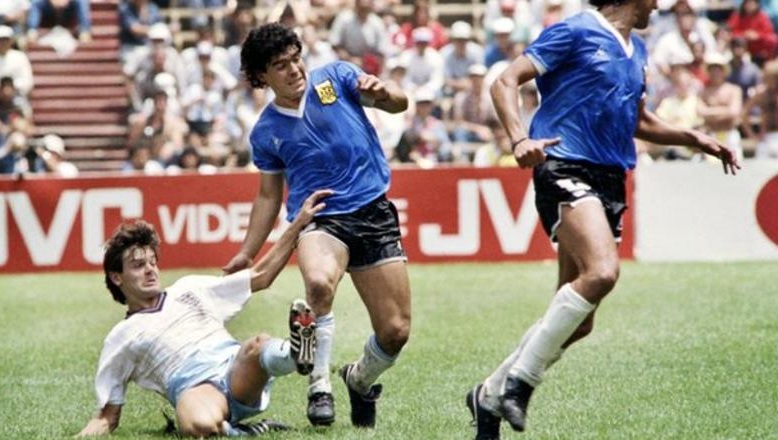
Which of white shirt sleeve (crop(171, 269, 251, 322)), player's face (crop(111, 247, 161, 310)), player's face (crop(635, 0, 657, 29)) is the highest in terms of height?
player's face (crop(635, 0, 657, 29))

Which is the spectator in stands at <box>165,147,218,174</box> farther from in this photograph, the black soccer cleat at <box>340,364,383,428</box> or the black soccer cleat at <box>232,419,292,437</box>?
the black soccer cleat at <box>232,419,292,437</box>

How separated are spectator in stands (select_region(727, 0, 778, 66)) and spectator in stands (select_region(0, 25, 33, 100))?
9460 mm

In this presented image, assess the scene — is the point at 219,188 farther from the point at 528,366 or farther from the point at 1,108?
the point at 528,366

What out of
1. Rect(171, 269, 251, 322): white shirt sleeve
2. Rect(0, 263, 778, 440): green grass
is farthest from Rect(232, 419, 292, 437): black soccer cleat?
Rect(171, 269, 251, 322): white shirt sleeve

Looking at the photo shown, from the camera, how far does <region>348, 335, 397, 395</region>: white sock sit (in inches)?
377

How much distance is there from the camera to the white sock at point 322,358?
9.20 meters

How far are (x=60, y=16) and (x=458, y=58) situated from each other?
19.5ft

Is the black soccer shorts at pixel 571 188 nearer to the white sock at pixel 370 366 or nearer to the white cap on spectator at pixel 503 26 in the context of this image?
the white sock at pixel 370 366

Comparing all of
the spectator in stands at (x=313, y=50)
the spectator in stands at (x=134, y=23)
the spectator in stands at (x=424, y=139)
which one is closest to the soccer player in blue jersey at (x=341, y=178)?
the spectator in stands at (x=424, y=139)

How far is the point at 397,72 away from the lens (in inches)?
925

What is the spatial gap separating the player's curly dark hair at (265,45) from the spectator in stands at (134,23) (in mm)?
16871

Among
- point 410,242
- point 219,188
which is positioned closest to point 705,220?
point 410,242

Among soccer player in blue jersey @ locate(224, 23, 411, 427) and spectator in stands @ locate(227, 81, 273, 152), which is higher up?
soccer player in blue jersey @ locate(224, 23, 411, 427)

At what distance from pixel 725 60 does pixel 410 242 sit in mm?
5244
